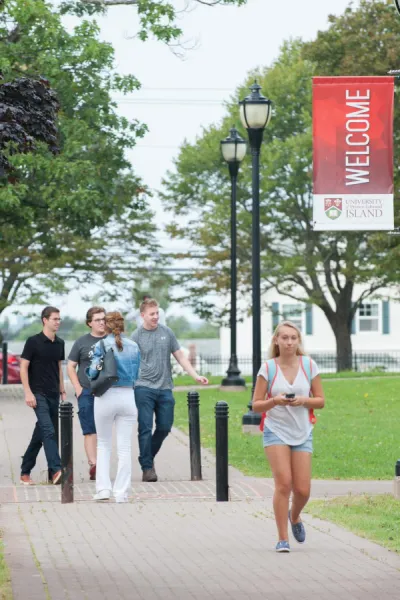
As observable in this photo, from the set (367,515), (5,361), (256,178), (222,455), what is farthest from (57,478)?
(5,361)

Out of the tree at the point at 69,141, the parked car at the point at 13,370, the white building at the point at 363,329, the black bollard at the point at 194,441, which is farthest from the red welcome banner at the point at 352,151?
the white building at the point at 363,329

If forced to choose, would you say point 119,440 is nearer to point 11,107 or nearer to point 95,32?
point 11,107

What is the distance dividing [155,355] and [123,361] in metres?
1.50

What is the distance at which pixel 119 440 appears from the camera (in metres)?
12.6

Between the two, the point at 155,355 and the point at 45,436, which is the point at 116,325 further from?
the point at 45,436

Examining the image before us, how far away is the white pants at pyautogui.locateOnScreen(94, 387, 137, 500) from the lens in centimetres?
1245

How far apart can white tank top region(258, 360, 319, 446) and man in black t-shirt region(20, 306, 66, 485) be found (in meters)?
4.73

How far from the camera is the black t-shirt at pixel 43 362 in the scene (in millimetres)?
13766

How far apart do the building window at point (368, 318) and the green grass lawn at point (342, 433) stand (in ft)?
111

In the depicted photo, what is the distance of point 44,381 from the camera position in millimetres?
13891

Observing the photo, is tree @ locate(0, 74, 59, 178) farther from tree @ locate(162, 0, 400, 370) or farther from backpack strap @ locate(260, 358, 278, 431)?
tree @ locate(162, 0, 400, 370)

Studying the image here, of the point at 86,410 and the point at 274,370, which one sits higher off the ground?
the point at 274,370

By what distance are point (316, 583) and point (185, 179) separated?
3852cm

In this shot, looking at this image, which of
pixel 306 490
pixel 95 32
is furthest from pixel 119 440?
pixel 95 32
